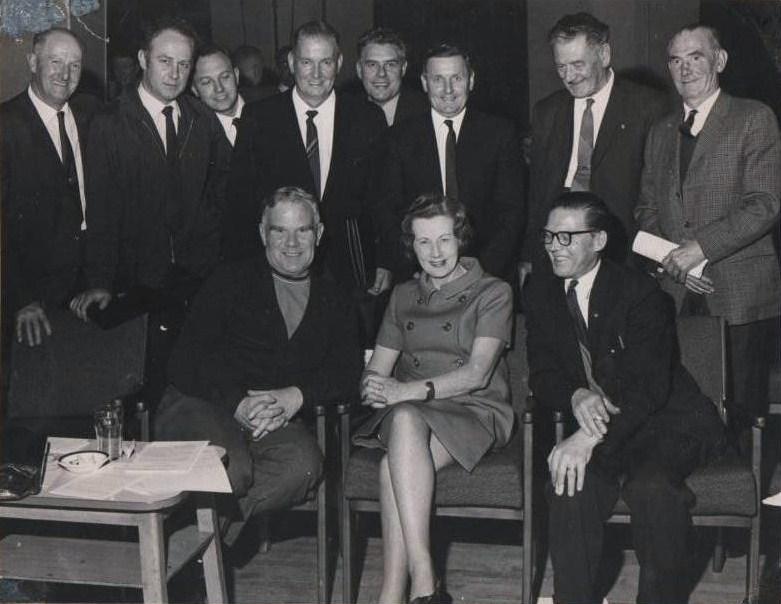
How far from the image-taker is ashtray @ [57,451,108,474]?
2861 mm

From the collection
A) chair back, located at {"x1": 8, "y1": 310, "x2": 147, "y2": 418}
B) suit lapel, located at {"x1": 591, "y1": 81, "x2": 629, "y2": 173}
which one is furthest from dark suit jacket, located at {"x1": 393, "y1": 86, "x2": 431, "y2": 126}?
chair back, located at {"x1": 8, "y1": 310, "x2": 147, "y2": 418}

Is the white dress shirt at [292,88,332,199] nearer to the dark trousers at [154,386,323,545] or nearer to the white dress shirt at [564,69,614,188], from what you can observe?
the white dress shirt at [564,69,614,188]

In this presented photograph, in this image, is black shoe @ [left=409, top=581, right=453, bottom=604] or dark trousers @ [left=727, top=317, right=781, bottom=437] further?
dark trousers @ [left=727, top=317, right=781, bottom=437]

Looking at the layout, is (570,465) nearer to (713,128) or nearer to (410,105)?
(713,128)

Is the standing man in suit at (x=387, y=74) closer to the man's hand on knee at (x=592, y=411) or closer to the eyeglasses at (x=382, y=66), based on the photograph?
the eyeglasses at (x=382, y=66)

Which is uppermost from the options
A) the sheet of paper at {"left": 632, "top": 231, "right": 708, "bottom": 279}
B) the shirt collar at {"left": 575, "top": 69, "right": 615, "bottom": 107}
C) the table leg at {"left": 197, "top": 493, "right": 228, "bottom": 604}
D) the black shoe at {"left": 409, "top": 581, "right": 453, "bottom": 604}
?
the shirt collar at {"left": 575, "top": 69, "right": 615, "bottom": 107}

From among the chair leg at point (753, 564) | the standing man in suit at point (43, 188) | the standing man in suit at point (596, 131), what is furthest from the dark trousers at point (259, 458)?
the chair leg at point (753, 564)

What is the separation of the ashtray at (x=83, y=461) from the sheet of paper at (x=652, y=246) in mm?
2028

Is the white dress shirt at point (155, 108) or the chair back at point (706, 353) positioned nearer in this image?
the chair back at point (706, 353)

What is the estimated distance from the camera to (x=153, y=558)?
8.89 feet

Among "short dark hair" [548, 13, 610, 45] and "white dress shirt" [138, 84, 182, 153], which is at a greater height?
"short dark hair" [548, 13, 610, 45]

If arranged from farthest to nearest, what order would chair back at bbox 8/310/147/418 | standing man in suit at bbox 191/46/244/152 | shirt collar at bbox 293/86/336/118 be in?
standing man in suit at bbox 191/46/244/152 → shirt collar at bbox 293/86/336/118 → chair back at bbox 8/310/147/418

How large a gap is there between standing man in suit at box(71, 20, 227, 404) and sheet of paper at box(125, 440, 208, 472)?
89 cm

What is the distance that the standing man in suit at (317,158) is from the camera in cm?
406
